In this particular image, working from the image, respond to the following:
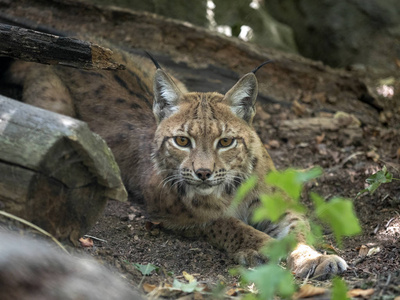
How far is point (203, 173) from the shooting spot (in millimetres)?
4090

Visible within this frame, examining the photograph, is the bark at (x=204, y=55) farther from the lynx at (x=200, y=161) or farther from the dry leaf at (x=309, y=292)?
the dry leaf at (x=309, y=292)

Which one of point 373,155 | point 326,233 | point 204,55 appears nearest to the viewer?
point 326,233

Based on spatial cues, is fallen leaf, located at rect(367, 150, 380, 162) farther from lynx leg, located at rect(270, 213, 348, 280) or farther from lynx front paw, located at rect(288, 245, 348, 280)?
lynx front paw, located at rect(288, 245, 348, 280)

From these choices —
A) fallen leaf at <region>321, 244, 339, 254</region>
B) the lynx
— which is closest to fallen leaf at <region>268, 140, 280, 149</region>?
the lynx

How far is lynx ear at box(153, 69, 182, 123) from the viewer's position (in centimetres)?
461

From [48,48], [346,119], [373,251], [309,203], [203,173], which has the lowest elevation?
[309,203]

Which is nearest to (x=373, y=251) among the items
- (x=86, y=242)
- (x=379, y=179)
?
(x=379, y=179)

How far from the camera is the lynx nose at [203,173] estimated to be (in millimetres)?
4090

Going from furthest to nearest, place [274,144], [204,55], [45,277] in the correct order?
[204,55] < [274,144] < [45,277]

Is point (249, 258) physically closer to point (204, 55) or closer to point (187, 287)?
point (187, 287)

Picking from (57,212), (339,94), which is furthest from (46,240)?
(339,94)

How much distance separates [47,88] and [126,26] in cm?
218

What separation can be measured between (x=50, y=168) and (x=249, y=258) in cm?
190

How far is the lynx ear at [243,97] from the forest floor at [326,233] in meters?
1.20
